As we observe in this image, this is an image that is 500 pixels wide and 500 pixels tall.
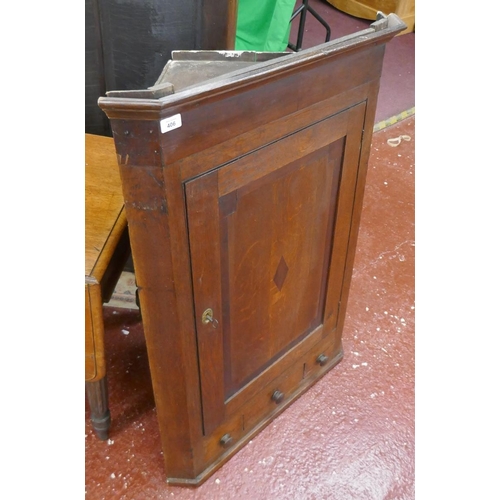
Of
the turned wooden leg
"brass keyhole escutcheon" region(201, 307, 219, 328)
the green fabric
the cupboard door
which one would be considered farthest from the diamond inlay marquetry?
the green fabric

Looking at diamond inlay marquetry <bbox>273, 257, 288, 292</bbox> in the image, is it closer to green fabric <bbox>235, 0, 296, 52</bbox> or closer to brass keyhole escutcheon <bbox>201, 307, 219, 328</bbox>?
brass keyhole escutcheon <bbox>201, 307, 219, 328</bbox>

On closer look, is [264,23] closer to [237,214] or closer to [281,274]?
[281,274]

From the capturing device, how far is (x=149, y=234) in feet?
3.21

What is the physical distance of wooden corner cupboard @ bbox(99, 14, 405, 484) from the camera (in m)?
0.90

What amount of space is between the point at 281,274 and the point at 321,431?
58 centimetres

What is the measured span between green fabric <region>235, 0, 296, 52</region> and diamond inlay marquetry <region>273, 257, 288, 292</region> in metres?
1.63

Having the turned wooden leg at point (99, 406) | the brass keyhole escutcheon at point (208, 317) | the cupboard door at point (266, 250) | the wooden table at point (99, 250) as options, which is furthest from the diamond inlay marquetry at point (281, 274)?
the turned wooden leg at point (99, 406)

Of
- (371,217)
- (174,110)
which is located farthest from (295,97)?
(371,217)

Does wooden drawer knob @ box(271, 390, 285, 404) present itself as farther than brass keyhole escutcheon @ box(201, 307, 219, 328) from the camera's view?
Yes

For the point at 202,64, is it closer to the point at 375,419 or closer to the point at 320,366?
the point at 320,366

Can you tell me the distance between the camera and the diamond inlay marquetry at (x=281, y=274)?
130 cm

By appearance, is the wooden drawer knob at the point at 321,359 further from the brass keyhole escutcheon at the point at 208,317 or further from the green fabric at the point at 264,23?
the green fabric at the point at 264,23

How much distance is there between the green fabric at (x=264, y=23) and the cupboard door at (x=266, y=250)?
4.90 ft
